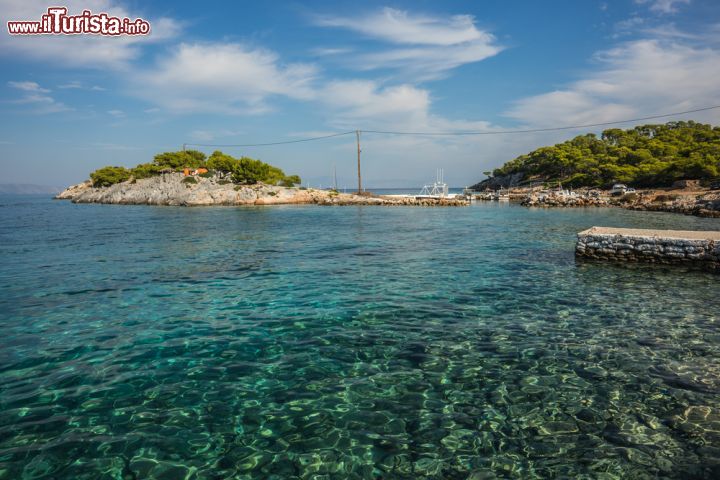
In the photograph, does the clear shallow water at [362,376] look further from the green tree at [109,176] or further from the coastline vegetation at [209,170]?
the green tree at [109,176]

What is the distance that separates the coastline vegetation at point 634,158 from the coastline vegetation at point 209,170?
82996mm

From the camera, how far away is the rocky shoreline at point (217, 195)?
92375 mm

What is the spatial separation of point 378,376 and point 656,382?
556 cm

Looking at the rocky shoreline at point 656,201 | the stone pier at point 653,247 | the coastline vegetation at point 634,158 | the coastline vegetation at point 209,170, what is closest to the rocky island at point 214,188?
the coastline vegetation at point 209,170

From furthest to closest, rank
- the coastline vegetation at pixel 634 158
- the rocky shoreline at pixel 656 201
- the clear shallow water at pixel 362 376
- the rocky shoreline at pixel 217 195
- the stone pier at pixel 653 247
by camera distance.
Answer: the rocky shoreline at pixel 217 195, the coastline vegetation at pixel 634 158, the rocky shoreline at pixel 656 201, the stone pier at pixel 653 247, the clear shallow water at pixel 362 376

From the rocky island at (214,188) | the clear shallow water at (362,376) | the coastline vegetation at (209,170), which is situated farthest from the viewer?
the coastline vegetation at (209,170)

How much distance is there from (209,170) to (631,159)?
11954 cm

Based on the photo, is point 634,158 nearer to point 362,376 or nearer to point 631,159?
point 631,159

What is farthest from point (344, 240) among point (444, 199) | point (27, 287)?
point (444, 199)

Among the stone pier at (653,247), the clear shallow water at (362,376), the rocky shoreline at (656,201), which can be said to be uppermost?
the rocky shoreline at (656,201)

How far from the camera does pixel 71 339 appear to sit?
10.4 meters

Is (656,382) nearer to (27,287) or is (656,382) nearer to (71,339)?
(71,339)

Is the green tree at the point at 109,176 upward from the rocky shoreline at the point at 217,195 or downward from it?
upward

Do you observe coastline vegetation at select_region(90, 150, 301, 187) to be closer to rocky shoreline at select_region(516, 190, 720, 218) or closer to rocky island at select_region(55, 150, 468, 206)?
rocky island at select_region(55, 150, 468, 206)
